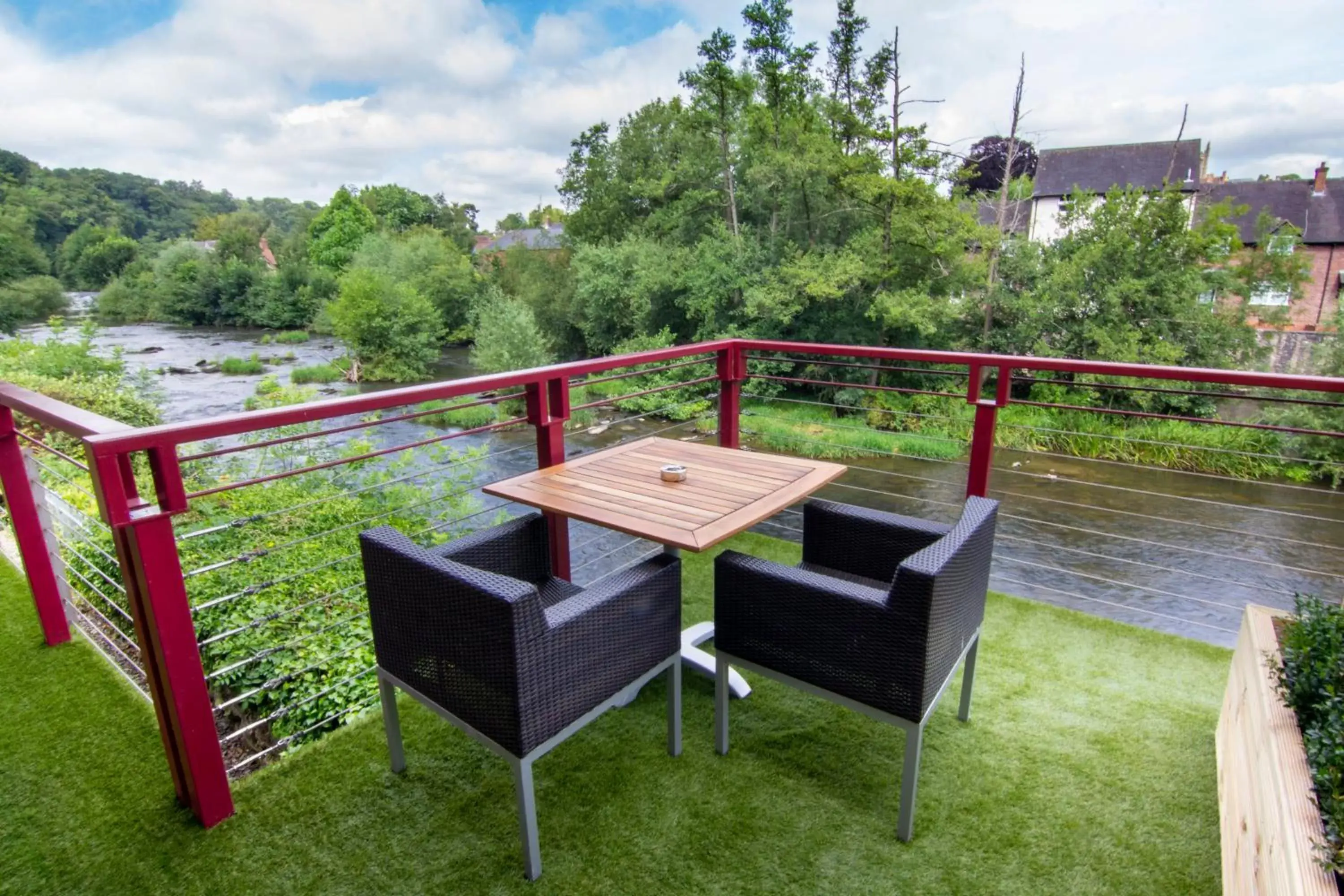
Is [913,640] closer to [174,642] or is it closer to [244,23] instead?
[174,642]

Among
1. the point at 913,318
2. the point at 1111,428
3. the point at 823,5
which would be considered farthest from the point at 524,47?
the point at 1111,428

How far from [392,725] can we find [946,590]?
5.08 ft

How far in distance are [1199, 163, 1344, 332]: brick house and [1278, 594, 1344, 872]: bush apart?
832 inches

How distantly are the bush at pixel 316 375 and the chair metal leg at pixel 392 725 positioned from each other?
735 inches

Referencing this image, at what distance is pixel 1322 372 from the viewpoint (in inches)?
395

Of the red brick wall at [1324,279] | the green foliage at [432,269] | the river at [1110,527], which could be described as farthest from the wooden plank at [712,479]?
the red brick wall at [1324,279]

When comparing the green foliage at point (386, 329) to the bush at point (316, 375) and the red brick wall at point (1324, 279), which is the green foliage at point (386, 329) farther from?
the red brick wall at point (1324, 279)

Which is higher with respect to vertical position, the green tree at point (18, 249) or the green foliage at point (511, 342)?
the green tree at point (18, 249)

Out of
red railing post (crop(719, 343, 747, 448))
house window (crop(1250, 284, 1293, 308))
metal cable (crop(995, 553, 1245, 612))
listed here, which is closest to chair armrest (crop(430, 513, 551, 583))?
red railing post (crop(719, 343, 747, 448))

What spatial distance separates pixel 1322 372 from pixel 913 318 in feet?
19.3

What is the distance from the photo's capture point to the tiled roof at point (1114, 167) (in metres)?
19.7

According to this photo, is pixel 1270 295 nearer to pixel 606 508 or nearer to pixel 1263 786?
pixel 1263 786

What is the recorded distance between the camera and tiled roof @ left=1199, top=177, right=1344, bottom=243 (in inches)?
783

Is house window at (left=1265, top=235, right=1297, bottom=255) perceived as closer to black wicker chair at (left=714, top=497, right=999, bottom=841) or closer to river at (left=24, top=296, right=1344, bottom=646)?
river at (left=24, top=296, right=1344, bottom=646)
